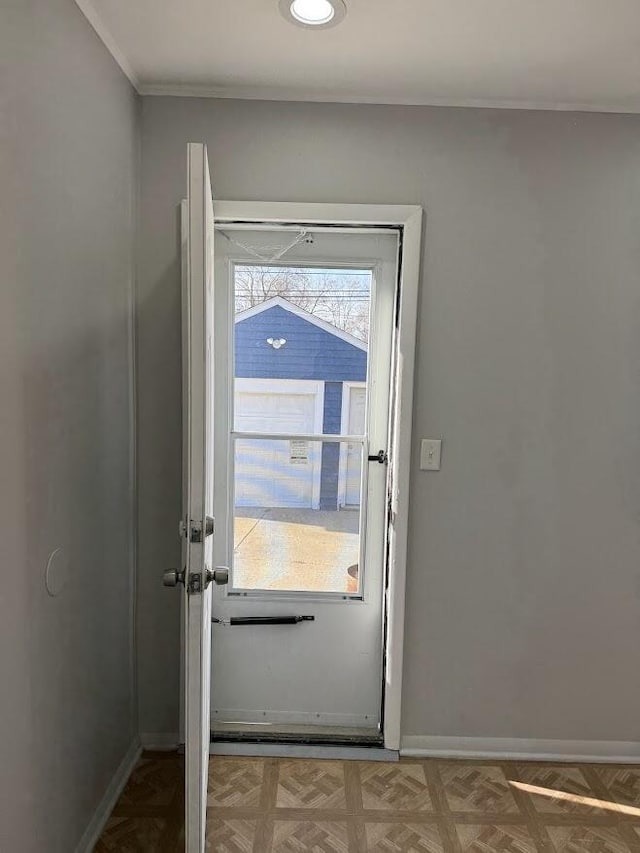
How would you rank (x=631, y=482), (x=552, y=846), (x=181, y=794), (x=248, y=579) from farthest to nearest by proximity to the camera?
(x=248, y=579), (x=631, y=482), (x=181, y=794), (x=552, y=846)

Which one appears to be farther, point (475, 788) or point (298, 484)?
point (298, 484)

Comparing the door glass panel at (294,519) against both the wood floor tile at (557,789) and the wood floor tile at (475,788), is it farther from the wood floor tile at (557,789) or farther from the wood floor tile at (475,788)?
the wood floor tile at (557,789)

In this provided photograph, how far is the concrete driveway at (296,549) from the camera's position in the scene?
2293 millimetres

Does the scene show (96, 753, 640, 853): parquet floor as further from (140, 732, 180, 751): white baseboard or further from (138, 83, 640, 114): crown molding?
(138, 83, 640, 114): crown molding

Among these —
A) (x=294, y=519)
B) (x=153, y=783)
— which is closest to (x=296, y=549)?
(x=294, y=519)

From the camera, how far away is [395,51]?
173cm

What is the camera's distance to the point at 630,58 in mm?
1732

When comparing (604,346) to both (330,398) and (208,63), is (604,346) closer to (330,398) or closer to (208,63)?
(330,398)

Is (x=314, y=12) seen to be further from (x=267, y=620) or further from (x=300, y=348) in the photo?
(x=267, y=620)

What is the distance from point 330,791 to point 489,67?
7.52 ft

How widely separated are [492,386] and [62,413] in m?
1.36

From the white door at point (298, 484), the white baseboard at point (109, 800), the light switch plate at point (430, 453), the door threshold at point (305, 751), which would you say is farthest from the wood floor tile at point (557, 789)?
the white baseboard at point (109, 800)

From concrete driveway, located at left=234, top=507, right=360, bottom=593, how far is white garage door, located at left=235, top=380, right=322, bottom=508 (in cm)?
6

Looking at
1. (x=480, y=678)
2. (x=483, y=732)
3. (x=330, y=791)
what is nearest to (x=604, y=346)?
(x=480, y=678)
